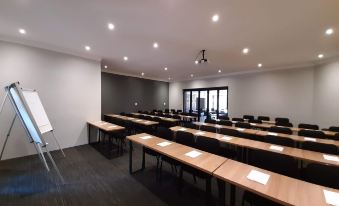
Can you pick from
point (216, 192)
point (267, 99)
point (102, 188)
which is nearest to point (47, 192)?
point (102, 188)

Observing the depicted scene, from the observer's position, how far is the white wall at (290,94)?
201 inches

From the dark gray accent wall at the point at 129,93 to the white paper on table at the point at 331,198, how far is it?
773 centimetres

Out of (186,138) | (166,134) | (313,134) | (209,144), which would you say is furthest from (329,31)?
(166,134)

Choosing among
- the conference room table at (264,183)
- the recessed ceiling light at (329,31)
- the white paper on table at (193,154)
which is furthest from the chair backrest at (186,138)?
the recessed ceiling light at (329,31)

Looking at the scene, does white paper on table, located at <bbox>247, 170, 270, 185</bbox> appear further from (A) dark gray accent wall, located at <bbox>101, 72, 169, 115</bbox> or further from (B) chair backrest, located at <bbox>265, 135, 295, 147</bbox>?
(A) dark gray accent wall, located at <bbox>101, 72, 169, 115</bbox>

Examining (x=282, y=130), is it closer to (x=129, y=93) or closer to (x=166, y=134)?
(x=166, y=134)

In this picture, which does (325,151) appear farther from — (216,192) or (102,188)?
(102,188)

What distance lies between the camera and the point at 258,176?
1706 millimetres

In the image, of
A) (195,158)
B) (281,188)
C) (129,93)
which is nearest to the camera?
(281,188)

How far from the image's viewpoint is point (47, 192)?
8.54 ft

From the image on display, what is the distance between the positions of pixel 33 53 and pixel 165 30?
3869 millimetres

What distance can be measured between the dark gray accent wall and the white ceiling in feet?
9.31

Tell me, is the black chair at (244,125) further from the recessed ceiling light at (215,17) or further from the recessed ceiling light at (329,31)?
the recessed ceiling light at (215,17)

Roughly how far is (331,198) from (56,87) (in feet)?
19.9
